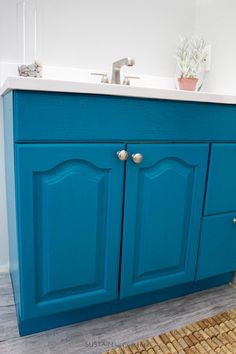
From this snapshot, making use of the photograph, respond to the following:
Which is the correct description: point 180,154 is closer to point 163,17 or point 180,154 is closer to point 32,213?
point 32,213

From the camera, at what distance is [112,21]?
4.38 feet

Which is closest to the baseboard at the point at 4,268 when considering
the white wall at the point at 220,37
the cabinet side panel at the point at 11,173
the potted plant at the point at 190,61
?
the cabinet side panel at the point at 11,173

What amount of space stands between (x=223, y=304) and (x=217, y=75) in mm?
1043

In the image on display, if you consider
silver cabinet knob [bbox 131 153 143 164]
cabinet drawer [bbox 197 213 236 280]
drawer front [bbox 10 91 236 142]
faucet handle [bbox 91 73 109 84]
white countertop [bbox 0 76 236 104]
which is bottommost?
cabinet drawer [bbox 197 213 236 280]

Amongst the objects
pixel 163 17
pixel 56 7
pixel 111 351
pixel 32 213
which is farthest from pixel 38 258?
pixel 163 17

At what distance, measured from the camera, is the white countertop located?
0.74 metres

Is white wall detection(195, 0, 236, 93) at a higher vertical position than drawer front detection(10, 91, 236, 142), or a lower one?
higher

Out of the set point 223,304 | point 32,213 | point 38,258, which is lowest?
point 223,304

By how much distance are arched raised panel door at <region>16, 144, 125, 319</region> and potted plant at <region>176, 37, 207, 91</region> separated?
0.63 m

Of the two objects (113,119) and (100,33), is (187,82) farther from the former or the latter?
(113,119)

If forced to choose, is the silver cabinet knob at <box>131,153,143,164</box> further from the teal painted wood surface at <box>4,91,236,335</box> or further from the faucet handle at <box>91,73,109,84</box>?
the faucet handle at <box>91,73,109,84</box>

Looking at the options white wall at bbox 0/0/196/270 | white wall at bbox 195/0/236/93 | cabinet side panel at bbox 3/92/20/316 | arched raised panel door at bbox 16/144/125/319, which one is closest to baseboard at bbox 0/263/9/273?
white wall at bbox 0/0/196/270

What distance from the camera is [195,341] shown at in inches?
40.0

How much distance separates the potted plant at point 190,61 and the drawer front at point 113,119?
324mm
